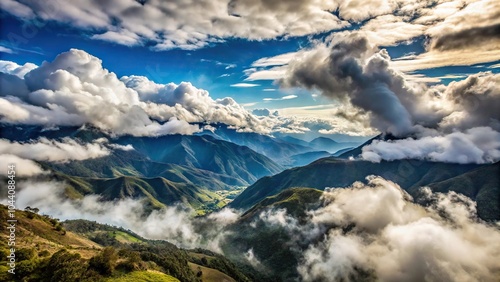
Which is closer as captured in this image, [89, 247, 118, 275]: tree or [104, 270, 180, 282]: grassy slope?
[104, 270, 180, 282]: grassy slope

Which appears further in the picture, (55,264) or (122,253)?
(122,253)

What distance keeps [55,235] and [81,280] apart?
455 ft

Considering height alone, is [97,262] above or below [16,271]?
below

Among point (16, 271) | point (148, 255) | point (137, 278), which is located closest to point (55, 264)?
point (16, 271)

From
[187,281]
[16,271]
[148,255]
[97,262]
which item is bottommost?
[187,281]

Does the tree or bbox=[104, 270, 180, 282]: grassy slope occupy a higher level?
the tree

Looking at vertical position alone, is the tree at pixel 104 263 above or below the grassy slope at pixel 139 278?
above

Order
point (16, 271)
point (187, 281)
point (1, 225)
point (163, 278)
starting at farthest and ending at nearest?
point (187, 281) → point (1, 225) → point (163, 278) → point (16, 271)

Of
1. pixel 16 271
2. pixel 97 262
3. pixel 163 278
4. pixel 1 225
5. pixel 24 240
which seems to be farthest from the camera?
pixel 1 225

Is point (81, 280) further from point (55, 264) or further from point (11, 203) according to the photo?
point (11, 203)

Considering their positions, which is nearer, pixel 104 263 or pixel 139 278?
pixel 104 263

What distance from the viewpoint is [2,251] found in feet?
284

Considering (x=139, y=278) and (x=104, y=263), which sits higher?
(x=104, y=263)

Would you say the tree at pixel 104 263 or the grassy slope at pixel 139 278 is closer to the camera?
the grassy slope at pixel 139 278
